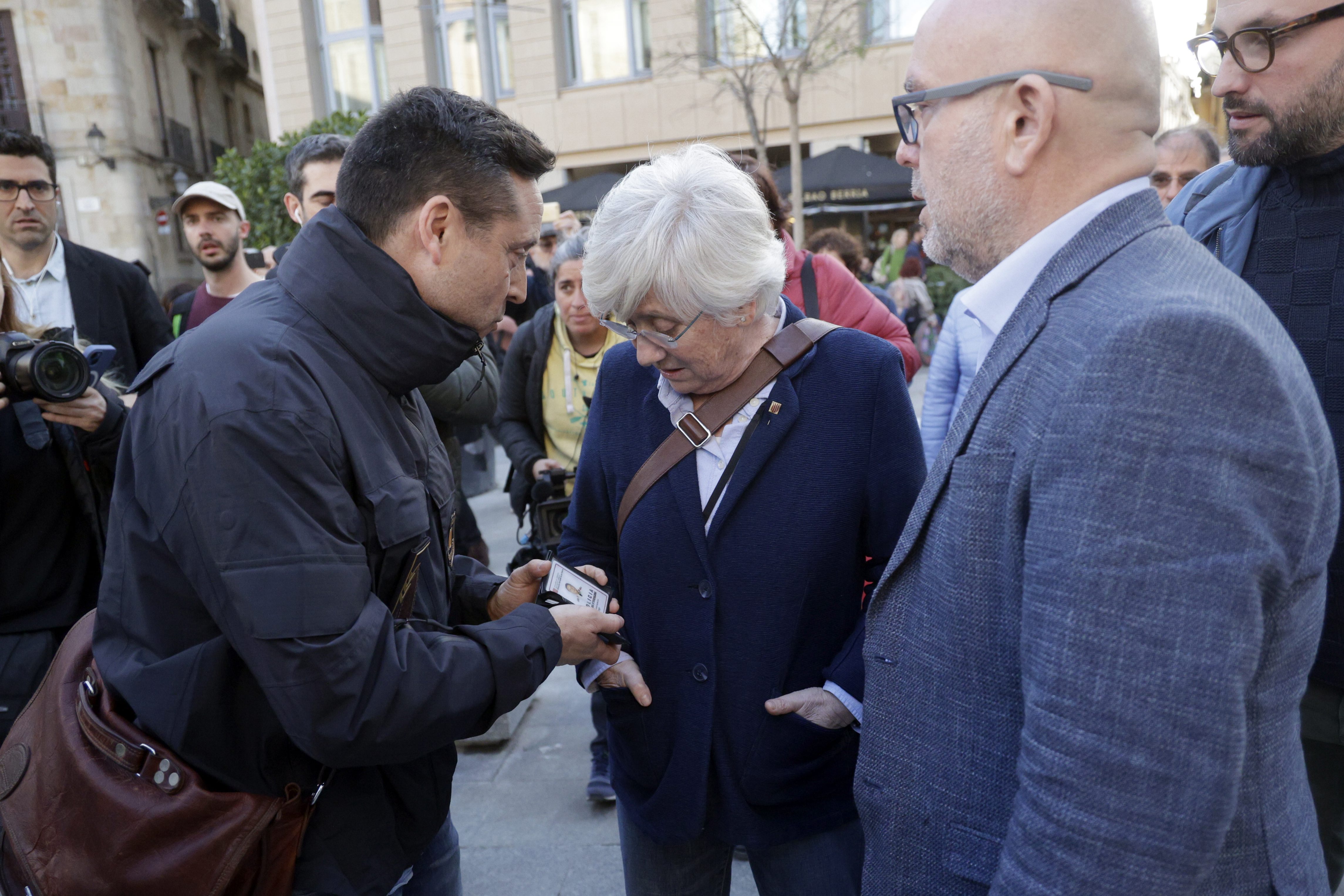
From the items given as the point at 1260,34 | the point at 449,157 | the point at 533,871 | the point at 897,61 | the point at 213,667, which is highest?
the point at 897,61

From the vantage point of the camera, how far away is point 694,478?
1.83m

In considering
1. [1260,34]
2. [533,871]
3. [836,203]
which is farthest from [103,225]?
[1260,34]

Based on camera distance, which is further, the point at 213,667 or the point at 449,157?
the point at 449,157

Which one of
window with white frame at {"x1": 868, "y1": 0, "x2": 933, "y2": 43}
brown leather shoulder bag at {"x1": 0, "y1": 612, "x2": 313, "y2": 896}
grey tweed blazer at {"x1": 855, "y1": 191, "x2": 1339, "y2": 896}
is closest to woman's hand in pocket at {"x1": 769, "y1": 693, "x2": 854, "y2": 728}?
grey tweed blazer at {"x1": 855, "y1": 191, "x2": 1339, "y2": 896}

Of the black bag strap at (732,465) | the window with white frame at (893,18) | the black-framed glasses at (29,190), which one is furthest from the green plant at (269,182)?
the black bag strap at (732,465)

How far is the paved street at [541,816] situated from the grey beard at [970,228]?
A: 94.3 inches

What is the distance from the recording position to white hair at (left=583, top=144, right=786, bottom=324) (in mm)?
1776

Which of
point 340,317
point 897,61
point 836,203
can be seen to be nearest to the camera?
point 340,317

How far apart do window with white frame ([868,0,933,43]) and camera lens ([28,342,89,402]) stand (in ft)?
54.5

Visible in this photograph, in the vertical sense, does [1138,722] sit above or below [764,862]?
above

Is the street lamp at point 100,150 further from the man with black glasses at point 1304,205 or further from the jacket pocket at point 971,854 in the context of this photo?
the jacket pocket at point 971,854

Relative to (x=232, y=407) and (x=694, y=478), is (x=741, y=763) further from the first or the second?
(x=232, y=407)

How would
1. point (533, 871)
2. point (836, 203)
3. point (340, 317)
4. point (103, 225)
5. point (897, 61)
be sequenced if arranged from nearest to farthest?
point (340, 317), point (533, 871), point (836, 203), point (897, 61), point (103, 225)

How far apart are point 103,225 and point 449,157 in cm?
2237
